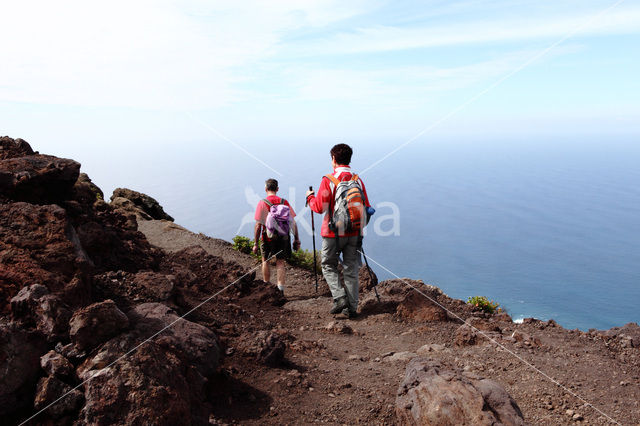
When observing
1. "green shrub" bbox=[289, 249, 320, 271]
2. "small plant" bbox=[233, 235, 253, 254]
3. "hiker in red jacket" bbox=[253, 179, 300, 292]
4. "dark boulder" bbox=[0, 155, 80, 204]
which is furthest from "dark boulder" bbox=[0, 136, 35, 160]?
"small plant" bbox=[233, 235, 253, 254]

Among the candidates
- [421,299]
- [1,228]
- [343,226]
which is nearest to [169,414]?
[1,228]

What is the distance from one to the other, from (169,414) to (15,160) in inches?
213

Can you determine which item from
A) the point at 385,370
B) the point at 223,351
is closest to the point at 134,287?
the point at 223,351

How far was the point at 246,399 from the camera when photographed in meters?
4.36

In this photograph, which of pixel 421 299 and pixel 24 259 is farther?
pixel 421 299

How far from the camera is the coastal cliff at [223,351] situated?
3.42m

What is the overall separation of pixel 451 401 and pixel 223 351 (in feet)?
8.98

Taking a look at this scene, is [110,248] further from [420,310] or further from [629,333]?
[629,333]

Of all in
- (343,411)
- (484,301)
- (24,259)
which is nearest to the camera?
(343,411)

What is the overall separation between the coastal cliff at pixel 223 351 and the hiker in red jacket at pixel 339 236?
48cm

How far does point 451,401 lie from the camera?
383 cm

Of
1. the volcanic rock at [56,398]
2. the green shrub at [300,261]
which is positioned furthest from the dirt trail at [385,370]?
the green shrub at [300,261]

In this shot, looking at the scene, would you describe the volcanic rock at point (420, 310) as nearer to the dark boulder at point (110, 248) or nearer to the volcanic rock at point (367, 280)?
the volcanic rock at point (367, 280)

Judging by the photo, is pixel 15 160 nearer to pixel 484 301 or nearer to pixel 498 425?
pixel 498 425
